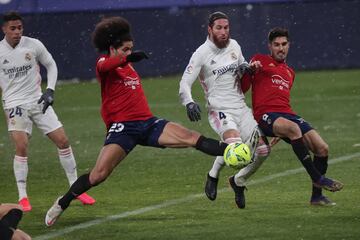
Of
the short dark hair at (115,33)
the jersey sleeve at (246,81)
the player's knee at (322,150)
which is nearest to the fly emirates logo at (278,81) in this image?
the jersey sleeve at (246,81)

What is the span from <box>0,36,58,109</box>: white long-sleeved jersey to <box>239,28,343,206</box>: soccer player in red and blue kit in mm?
2385

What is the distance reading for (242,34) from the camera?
28000 mm

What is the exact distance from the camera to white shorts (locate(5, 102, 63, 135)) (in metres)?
12.6

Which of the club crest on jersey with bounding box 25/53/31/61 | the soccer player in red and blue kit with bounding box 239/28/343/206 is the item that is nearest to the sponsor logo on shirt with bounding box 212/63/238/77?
the soccer player in red and blue kit with bounding box 239/28/343/206

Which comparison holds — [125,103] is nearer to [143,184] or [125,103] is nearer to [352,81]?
[143,184]

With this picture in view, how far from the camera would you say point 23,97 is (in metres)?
12.7

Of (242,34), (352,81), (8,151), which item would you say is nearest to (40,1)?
(242,34)

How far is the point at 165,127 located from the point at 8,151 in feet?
25.2

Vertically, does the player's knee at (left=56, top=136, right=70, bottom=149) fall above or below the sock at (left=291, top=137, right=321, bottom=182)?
below

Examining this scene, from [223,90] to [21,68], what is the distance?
2399 mm

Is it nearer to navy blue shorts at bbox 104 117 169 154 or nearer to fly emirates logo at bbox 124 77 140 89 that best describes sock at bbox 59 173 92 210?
navy blue shorts at bbox 104 117 169 154

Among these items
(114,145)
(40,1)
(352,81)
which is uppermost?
(114,145)

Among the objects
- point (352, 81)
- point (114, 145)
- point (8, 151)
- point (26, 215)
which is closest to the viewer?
point (114, 145)

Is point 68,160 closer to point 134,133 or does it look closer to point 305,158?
point 134,133
